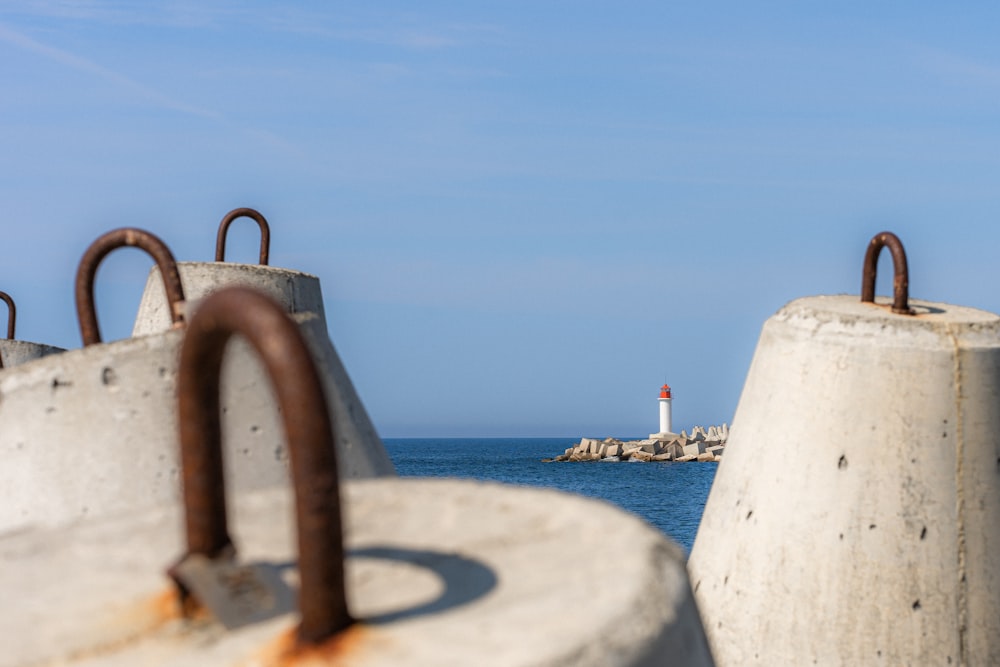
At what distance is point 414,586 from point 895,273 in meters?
2.99

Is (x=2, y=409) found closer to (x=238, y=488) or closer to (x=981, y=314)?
(x=238, y=488)

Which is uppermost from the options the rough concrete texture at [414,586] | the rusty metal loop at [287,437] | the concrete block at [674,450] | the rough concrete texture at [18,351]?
the rusty metal loop at [287,437]

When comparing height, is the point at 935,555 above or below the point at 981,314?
below

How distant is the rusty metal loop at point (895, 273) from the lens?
169 inches

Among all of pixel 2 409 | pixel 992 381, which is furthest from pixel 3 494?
pixel 992 381

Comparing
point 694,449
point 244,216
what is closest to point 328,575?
point 244,216

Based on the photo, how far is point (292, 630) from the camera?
1613 mm

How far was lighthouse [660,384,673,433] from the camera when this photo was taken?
7415 cm

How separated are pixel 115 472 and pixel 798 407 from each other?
2.19 m

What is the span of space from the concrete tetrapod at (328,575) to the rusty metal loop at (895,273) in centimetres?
254

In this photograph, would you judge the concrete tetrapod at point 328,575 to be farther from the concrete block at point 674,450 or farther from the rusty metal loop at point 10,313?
the concrete block at point 674,450

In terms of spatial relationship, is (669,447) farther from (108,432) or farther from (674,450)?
(108,432)

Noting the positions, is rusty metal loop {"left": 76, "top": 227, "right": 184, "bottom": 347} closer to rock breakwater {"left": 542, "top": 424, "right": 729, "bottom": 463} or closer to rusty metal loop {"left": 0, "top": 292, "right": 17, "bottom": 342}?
rusty metal loop {"left": 0, "top": 292, "right": 17, "bottom": 342}

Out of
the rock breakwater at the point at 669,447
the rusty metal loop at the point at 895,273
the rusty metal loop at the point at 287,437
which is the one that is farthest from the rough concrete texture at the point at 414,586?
the rock breakwater at the point at 669,447
